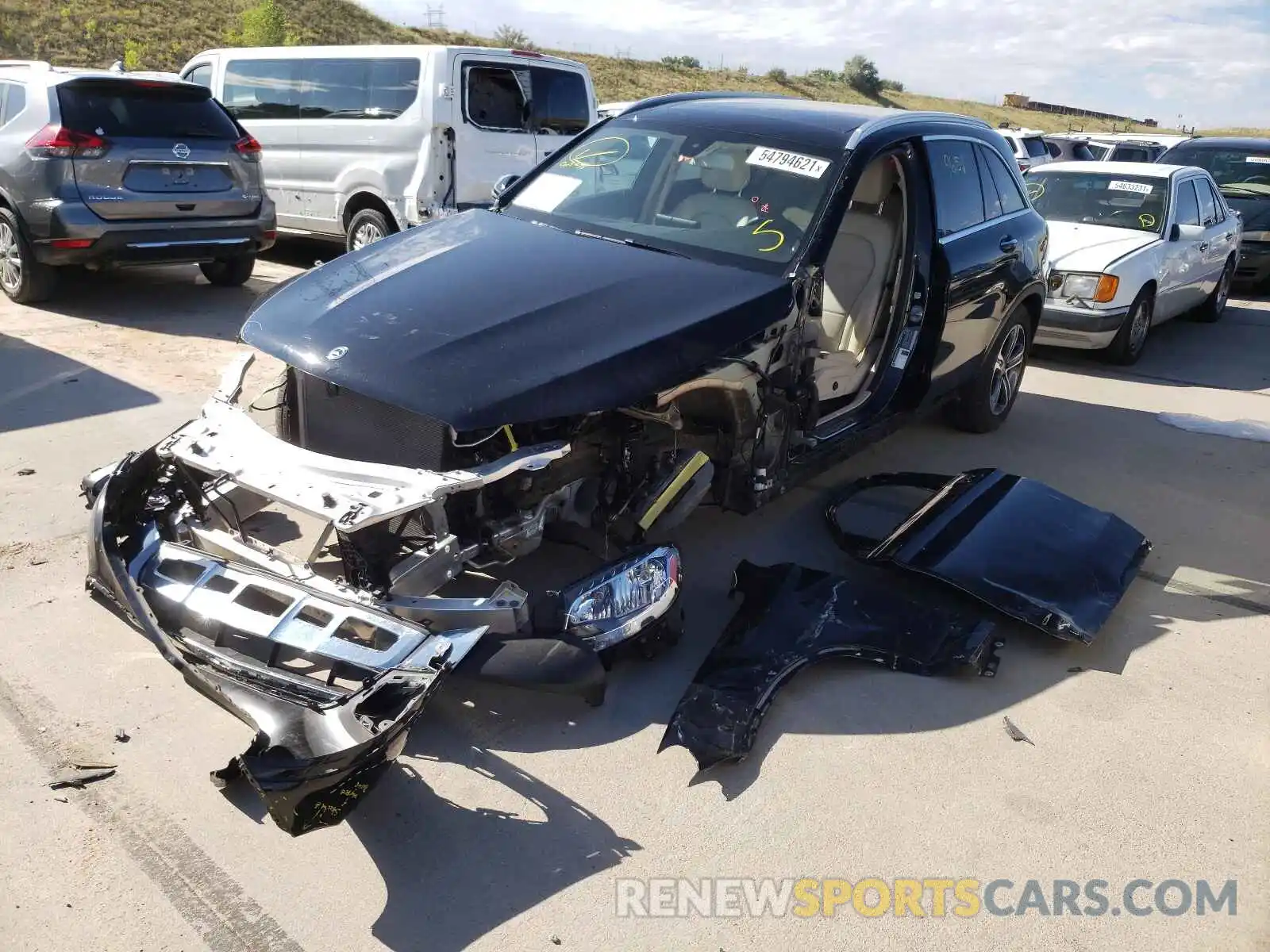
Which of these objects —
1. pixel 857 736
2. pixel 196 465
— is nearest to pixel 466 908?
pixel 857 736

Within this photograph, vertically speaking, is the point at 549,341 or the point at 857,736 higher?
the point at 549,341

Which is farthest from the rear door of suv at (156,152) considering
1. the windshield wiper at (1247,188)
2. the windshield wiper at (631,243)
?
the windshield wiper at (1247,188)

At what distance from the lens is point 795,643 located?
3496mm

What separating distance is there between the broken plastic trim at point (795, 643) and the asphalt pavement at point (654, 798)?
10cm

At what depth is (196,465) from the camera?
3262 mm

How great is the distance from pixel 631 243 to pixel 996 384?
3102mm

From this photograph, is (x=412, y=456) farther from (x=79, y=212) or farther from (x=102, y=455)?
(x=79, y=212)

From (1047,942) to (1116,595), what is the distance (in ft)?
6.31

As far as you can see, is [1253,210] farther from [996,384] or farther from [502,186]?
[502,186]

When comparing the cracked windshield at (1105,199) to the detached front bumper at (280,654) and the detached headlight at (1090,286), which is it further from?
the detached front bumper at (280,654)

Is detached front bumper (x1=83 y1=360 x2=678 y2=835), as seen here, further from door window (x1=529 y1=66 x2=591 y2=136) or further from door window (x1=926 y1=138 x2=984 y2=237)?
door window (x1=529 y1=66 x2=591 y2=136)

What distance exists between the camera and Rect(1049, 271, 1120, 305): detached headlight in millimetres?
8141

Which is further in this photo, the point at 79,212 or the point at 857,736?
the point at 79,212

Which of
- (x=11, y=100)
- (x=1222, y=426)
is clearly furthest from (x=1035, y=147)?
(x=11, y=100)
